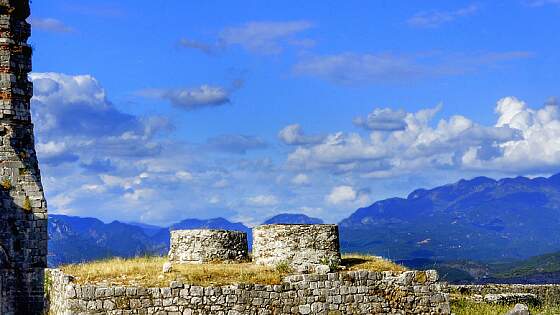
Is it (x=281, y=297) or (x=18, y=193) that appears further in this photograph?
(x=18, y=193)

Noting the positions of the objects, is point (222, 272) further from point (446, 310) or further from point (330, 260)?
point (446, 310)

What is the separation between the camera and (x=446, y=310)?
84.8ft

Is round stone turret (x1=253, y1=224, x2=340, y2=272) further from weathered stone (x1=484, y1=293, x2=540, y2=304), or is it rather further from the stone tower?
the stone tower

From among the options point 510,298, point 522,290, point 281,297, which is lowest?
point 510,298

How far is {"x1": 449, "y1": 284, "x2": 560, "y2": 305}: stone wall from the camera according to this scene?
123ft

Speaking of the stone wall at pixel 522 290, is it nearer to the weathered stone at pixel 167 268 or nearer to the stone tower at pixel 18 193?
the weathered stone at pixel 167 268

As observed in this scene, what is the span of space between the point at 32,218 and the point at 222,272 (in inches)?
418

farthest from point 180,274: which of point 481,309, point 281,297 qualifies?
point 481,309

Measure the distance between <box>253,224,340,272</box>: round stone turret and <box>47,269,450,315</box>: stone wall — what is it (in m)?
1.01

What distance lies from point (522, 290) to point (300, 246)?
18569 millimetres

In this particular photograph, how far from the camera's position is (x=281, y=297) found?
24359 millimetres

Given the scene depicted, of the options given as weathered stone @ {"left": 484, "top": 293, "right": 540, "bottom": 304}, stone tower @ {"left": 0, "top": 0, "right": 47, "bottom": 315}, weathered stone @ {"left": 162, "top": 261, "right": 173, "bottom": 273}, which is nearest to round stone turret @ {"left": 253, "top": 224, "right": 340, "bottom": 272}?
weathered stone @ {"left": 162, "top": 261, "right": 173, "bottom": 273}

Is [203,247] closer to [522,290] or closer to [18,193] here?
[18,193]

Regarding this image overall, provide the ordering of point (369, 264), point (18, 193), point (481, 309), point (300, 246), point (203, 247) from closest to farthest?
1. point (300, 246)
2. point (203, 247)
3. point (369, 264)
4. point (481, 309)
5. point (18, 193)
